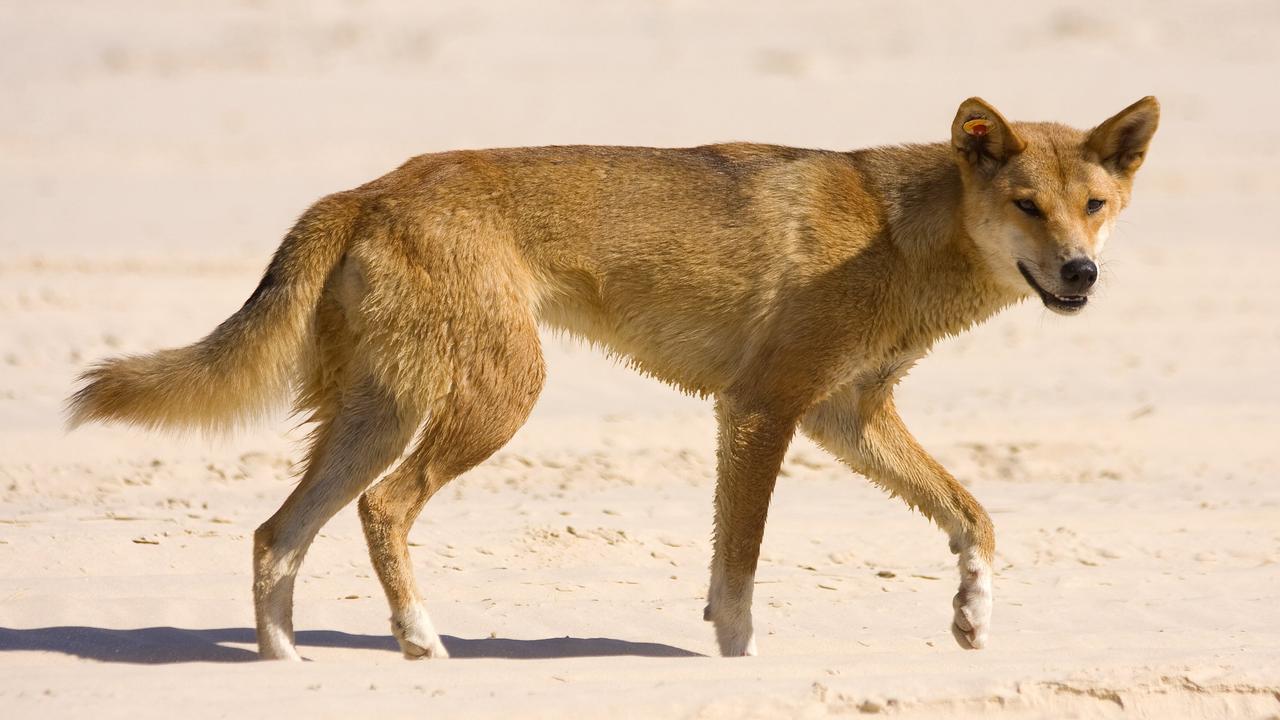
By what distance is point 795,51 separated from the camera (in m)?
27.3

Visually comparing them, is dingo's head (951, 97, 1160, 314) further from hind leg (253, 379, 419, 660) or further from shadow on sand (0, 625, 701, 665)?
hind leg (253, 379, 419, 660)

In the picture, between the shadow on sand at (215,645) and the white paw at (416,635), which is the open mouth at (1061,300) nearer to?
the shadow on sand at (215,645)

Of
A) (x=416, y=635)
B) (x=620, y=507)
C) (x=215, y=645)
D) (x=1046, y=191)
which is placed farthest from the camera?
(x=620, y=507)

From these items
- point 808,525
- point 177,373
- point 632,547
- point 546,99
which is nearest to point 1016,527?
point 808,525

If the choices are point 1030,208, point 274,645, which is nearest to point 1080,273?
point 1030,208

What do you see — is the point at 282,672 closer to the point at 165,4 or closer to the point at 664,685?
the point at 664,685

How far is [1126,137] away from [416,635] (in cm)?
325

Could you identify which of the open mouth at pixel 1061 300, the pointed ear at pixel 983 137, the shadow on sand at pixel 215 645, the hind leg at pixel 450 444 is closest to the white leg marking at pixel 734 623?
the shadow on sand at pixel 215 645

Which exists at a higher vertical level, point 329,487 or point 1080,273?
point 1080,273

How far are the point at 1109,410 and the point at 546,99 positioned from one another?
1497 centimetres

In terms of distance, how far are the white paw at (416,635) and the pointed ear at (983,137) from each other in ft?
8.66

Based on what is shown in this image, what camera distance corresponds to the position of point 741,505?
586 centimetres

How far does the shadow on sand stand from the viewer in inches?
215

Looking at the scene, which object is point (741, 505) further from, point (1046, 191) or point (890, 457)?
point (1046, 191)
